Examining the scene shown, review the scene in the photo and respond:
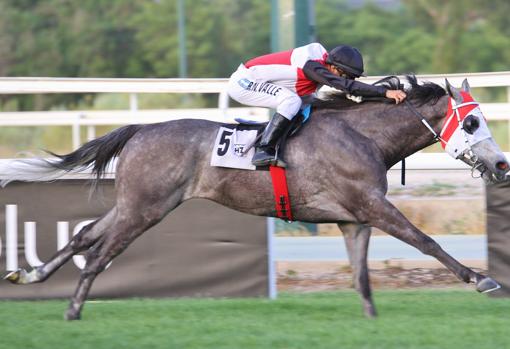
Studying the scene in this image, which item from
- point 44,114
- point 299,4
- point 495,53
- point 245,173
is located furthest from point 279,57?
point 495,53

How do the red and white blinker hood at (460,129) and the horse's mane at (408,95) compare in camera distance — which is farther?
the horse's mane at (408,95)

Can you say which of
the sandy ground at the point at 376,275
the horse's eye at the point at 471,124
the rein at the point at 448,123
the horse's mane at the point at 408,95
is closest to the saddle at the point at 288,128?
the horse's mane at the point at 408,95

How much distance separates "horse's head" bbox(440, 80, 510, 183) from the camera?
7.46 m

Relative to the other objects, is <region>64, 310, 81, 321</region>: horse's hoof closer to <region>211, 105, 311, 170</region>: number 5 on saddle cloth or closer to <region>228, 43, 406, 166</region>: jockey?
<region>211, 105, 311, 170</region>: number 5 on saddle cloth

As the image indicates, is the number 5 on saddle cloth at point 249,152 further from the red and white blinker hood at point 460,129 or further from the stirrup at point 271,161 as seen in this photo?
the red and white blinker hood at point 460,129

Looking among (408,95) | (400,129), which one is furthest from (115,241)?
(408,95)

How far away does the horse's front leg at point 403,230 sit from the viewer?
722cm

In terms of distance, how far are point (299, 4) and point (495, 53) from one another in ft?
86.4

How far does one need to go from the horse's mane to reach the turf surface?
1.46 meters

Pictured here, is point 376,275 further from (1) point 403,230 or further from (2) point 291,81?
(2) point 291,81

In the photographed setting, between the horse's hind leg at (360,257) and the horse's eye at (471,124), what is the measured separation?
96cm

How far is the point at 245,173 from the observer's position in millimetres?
A: 7672

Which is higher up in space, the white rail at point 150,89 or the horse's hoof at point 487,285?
the white rail at point 150,89

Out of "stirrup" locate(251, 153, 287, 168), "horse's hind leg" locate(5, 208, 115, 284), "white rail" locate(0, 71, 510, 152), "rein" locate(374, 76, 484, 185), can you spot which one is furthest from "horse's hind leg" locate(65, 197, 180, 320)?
"rein" locate(374, 76, 484, 185)
